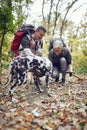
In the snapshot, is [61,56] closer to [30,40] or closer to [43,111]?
[30,40]

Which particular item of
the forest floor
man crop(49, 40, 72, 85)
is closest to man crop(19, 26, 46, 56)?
the forest floor

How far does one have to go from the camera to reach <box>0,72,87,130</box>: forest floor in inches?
194

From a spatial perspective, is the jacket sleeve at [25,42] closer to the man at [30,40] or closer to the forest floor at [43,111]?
the man at [30,40]

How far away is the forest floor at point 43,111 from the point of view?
4.93m

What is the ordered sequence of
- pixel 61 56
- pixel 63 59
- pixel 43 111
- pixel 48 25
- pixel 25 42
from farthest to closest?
1. pixel 48 25
2. pixel 61 56
3. pixel 63 59
4. pixel 25 42
5. pixel 43 111

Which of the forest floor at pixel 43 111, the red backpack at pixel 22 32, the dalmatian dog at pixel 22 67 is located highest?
the red backpack at pixel 22 32

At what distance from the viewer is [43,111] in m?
5.89

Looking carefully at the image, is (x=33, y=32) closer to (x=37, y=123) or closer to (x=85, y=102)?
(x=85, y=102)

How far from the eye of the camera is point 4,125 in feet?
16.1

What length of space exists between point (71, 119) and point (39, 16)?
24.9 m

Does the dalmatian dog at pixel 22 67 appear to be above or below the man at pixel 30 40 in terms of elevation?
below

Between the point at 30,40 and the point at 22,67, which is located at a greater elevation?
the point at 30,40

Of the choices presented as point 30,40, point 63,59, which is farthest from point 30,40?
point 63,59

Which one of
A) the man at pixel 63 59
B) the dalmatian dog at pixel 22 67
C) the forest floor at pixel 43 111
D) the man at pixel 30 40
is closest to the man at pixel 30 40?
the man at pixel 30 40
